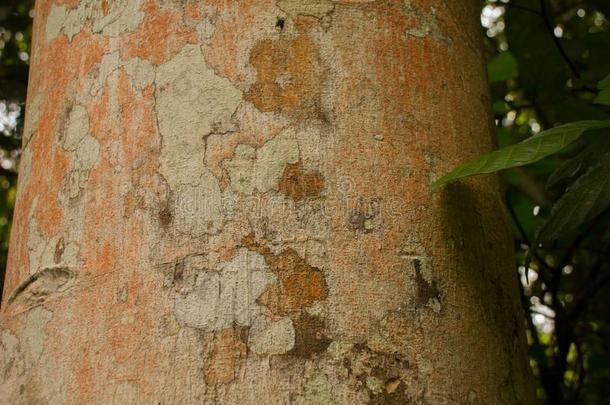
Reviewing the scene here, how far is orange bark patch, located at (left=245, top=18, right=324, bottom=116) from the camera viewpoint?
1078 mm

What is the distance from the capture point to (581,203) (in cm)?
114

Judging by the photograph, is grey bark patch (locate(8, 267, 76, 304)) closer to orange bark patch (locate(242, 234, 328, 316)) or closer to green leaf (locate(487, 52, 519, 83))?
orange bark patch (locate(242, 234, 328, 316))

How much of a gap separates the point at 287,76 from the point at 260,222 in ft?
0.74

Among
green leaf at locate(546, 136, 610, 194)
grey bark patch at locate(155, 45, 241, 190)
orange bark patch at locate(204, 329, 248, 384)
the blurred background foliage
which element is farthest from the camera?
the blurred background foliage

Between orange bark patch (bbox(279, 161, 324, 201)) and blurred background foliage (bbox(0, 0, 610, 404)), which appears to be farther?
blurred background foliage (bbox(0, 0, 610, 404))

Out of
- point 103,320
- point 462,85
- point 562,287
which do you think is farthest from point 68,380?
point 562,287

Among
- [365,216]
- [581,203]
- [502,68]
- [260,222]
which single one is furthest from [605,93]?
[502,68]

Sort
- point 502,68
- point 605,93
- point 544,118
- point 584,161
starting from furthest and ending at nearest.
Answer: point 544,118, point 502,68, point 584,161, point 605,93

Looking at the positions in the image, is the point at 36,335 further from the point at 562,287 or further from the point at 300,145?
the point at 562,287

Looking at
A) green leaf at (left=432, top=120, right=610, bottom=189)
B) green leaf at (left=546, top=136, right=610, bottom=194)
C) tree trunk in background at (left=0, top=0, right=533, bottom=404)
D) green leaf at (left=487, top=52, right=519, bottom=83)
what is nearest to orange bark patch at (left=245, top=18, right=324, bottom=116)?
tree trunk in background at (left=0, top=0, right=533, bottom=404)

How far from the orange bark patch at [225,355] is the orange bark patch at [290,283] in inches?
2.2

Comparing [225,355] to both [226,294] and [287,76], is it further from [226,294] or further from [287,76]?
[287,76]

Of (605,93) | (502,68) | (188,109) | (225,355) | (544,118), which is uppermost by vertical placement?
(605,93)

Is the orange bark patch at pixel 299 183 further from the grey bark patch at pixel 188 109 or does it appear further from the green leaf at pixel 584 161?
the green leaf at pixel 584 161
